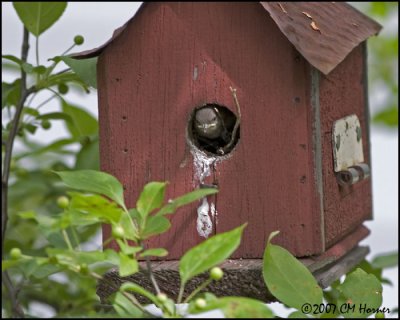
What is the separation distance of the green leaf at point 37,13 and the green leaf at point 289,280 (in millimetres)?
776

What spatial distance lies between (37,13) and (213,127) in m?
0.47

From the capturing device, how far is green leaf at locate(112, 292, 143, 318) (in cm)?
131

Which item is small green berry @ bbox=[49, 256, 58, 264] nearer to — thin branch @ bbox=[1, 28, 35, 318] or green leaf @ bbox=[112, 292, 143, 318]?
green leaf @ bbox=[112, 292, 143, 318]

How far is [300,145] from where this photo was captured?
5.54ft

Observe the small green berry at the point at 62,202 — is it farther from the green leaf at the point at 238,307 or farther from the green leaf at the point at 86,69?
the green leaf at the point at 86,69

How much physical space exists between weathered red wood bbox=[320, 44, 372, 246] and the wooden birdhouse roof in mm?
65

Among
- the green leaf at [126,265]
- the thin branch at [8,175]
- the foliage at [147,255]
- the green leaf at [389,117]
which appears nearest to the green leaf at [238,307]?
the foliage at [147,255]

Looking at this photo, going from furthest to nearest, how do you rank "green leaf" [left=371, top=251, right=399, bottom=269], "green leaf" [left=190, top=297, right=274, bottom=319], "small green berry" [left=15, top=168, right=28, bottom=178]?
"small green berry" [left=15, top=168, right=28, bottom=178] → "green leaf" [left=371, top=251, right=399, bottom=269] → "green leaf" [left=190, top=297, right=274, bottom=319]

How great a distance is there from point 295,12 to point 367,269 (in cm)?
62

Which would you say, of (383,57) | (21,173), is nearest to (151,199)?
(21,173)

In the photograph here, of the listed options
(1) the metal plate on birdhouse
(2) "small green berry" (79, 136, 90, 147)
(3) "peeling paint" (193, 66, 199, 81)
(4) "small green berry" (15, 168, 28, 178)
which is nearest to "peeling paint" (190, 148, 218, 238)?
(3) "peeling paint" (193, 66, 199, 81)

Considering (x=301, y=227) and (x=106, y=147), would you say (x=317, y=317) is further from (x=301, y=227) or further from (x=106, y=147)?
(x=106, y=147)

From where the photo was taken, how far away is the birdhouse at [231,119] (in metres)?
1.69

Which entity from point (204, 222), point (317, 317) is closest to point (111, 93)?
point (204, 222)
